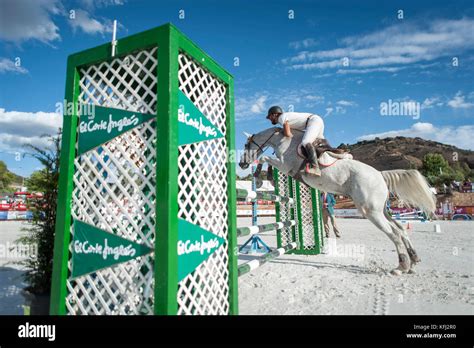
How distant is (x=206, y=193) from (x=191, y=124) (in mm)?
491

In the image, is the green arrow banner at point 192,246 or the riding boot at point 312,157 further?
the riding boot at point 312,157

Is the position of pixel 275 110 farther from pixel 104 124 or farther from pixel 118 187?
pixel 118 187

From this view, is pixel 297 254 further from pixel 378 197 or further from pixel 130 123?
pixel 130 123

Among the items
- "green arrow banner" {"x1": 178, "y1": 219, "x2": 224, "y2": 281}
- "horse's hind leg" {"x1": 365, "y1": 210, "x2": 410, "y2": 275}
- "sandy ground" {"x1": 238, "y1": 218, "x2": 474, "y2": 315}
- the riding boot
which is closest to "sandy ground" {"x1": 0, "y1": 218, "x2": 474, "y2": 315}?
"sandy ground" {"x1": 238, "y1": 218, "x2": 474, "y2": 315}

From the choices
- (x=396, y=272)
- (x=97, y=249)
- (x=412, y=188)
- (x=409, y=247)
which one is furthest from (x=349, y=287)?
(x=97, y=249)

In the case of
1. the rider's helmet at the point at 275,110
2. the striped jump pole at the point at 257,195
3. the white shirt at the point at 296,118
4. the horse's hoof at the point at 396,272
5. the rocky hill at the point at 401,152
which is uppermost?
the rocky hill at the point at 401,152

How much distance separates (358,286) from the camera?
10.4 ft

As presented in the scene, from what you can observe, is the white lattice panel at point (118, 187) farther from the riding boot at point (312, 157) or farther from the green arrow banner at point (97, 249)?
the riding boot at point (312, 157)

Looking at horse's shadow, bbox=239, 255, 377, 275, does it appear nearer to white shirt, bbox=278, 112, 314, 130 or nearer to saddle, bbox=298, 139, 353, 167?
saddle, bbox=298, 139, 353, 167

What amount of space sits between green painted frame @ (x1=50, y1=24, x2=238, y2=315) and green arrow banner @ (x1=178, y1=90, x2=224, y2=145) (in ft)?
0.28

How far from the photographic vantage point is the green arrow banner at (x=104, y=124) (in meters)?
1.77

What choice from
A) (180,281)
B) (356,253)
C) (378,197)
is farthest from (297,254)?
(180,281)

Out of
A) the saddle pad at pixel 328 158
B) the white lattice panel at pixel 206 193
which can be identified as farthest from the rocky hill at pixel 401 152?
the white lattice panel at pixel 206 193

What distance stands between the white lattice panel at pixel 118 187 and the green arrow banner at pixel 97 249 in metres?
0.04
